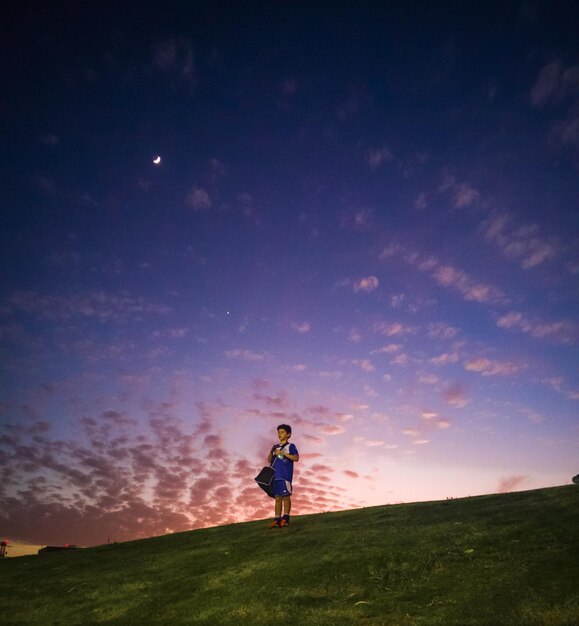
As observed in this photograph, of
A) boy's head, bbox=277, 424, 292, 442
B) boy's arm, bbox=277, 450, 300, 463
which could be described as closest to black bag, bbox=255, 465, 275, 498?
boy's arm, bbox=277, 450, 300, 463

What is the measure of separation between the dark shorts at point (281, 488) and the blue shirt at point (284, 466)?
10cm

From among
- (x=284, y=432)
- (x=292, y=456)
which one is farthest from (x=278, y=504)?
(x=284, y=432)

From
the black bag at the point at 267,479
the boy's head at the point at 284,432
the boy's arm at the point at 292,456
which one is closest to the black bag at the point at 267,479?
the black bag at the point at 267,479

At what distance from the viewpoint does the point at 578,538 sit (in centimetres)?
639

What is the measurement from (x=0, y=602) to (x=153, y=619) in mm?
4641

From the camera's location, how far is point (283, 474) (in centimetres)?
1179

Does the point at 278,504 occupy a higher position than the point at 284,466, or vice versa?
the point at 284,466

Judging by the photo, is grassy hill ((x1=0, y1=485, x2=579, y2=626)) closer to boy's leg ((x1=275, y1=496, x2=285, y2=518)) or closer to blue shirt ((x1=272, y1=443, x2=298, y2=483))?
boy's leg ((x1=275, y1=496, x2=285, y2=518))

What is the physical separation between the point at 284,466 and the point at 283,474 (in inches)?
8.2

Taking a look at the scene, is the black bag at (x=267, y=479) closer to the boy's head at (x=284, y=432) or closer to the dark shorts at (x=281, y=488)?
the dark shorts at (x=281, y=488)

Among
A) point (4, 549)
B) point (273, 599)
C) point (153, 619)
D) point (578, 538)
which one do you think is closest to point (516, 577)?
point (578, 538)

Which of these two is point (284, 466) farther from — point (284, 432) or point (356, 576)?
point (356, 576)

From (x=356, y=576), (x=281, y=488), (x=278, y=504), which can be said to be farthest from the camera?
(x=278, y=504)

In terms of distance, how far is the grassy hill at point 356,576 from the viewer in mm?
5074
